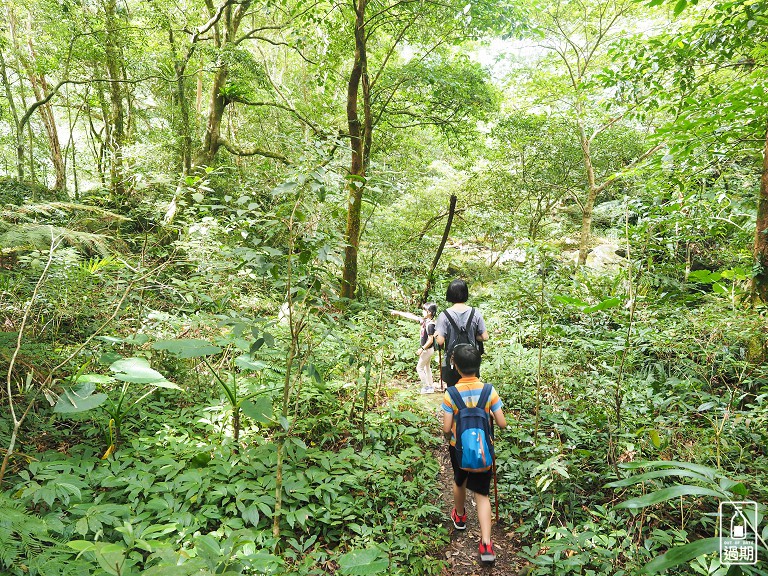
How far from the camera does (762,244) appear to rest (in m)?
3.73

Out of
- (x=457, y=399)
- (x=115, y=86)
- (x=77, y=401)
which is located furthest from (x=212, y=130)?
(x=457, y=399)

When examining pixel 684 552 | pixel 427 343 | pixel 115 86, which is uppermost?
pixel 115 86

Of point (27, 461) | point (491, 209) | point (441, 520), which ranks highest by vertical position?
point (491, 209)

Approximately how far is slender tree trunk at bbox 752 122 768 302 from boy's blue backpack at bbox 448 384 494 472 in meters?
3.00

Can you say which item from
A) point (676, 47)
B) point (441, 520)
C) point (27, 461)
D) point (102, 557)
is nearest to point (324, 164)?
point (102, 557)

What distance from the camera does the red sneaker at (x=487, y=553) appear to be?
9.54 ft

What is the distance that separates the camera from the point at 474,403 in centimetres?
301

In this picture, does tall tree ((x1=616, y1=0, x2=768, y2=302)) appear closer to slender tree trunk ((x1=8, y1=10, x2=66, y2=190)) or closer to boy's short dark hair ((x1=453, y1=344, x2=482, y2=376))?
boy's short dark hair ((x1=453, y1=344, x2=482, y2=376))

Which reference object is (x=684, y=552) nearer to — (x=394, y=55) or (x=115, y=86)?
(x=394, y=55)

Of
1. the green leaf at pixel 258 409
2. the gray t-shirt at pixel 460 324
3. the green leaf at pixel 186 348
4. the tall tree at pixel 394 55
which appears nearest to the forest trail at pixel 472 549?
the gray t-shirt at pixel 460 324

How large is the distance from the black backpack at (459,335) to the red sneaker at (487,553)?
6.16ft

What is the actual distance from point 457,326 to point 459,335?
0.10 meters

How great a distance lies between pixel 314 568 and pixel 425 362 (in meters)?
3.55

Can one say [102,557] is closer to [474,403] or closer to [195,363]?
[474,403]
